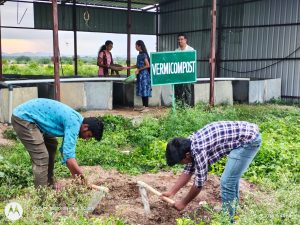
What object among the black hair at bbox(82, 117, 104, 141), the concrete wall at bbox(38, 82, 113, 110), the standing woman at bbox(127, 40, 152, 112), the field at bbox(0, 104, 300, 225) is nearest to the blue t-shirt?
the black hair at bbox(82, 117, 104, 141)

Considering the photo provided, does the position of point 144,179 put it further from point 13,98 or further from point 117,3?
point 117,3

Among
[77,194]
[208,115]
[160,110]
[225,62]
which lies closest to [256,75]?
[225,62]

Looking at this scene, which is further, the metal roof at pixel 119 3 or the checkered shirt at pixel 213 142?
the metal roof at pixel 119 3

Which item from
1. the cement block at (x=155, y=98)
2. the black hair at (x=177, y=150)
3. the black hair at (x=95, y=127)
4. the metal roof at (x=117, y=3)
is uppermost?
the metal roof at (x=117, y=3)

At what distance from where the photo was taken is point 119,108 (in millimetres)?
10883

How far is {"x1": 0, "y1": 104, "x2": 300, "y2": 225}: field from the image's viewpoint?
3225 mm

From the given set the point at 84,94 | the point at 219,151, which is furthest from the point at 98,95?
the point at 219,151

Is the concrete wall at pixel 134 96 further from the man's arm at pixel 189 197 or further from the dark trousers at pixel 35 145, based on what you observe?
the man's arm at pixel 189 197

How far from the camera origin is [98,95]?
10.2 m

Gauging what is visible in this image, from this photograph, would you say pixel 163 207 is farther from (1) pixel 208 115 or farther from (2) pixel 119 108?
(2) pixel 119 108

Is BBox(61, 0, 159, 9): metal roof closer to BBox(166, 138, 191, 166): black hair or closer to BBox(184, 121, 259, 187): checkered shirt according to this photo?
BBox(184, 121, 259, 187): checkered shirt

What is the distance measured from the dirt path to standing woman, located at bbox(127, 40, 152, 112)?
15.7 feet

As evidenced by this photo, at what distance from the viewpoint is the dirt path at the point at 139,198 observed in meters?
4.04

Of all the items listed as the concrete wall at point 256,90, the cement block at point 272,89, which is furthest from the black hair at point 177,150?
the cement block at point 272,89
